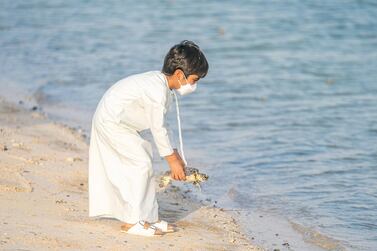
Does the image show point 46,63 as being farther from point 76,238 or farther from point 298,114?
point 76,238

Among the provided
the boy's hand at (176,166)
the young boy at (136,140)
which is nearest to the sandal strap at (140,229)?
the young boy at (136,140)

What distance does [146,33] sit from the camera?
15875mm

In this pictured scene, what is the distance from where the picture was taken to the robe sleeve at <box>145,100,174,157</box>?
5.35 meters

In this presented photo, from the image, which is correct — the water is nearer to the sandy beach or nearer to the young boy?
the sandy beach

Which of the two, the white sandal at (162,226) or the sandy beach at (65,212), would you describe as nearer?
the sandy beach at (65,212)

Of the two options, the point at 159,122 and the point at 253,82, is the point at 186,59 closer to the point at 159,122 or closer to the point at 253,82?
the point at 159,122

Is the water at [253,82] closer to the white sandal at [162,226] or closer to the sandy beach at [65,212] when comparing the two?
the sandy beach at [65,212]

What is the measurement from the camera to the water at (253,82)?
295 inches

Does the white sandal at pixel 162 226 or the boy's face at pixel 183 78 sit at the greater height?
the boy's face at pixel 183 78

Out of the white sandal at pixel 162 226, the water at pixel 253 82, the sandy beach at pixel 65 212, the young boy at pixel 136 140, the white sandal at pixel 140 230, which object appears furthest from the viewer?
the water at pixel 253 82

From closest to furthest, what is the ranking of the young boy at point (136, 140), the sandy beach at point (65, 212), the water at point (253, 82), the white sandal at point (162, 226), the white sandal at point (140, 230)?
the sandy beach at point (65, 212) → the young boy at point (136, 140) → the white sandal at point (140, 230) → the white sandal at point (162, 226) → the water at point (253, 82)

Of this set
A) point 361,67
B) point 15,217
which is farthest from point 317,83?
point 15,217

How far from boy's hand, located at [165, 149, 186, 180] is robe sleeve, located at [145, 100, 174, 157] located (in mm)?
53

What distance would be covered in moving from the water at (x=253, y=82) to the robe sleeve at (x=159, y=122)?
171 centimetres
